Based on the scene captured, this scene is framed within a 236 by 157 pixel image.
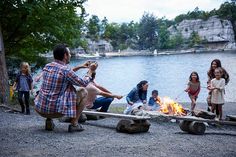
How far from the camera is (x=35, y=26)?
13.5 metres

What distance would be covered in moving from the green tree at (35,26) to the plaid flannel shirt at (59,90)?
226 inches

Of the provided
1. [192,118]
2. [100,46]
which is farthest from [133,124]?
[100,46]

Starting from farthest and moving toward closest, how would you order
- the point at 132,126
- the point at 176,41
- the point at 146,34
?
1. the point at 146,34
2. the point at 176,41
3. the point at 132,126

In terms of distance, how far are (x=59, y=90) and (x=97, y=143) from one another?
1170 millimetres

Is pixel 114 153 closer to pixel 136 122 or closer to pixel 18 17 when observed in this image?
pixel 136 122

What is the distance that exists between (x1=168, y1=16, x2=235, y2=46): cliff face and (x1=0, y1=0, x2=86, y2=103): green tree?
12036cm

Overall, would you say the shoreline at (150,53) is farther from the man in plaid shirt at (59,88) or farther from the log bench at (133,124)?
the man in plaid shirt at (59,88)

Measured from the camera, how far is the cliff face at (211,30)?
127875 mm

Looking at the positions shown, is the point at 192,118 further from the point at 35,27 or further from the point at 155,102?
the point at 35,27

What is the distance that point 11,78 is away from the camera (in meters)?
15.7

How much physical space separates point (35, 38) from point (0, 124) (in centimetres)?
715

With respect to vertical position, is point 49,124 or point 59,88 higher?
point 59,88

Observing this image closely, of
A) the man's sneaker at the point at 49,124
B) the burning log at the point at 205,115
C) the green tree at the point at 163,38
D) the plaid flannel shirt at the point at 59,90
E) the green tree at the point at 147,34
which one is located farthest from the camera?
the green tree at the point at 147,34

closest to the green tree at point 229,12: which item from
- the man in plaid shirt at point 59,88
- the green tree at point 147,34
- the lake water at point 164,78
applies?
the green tree at point 147,34
